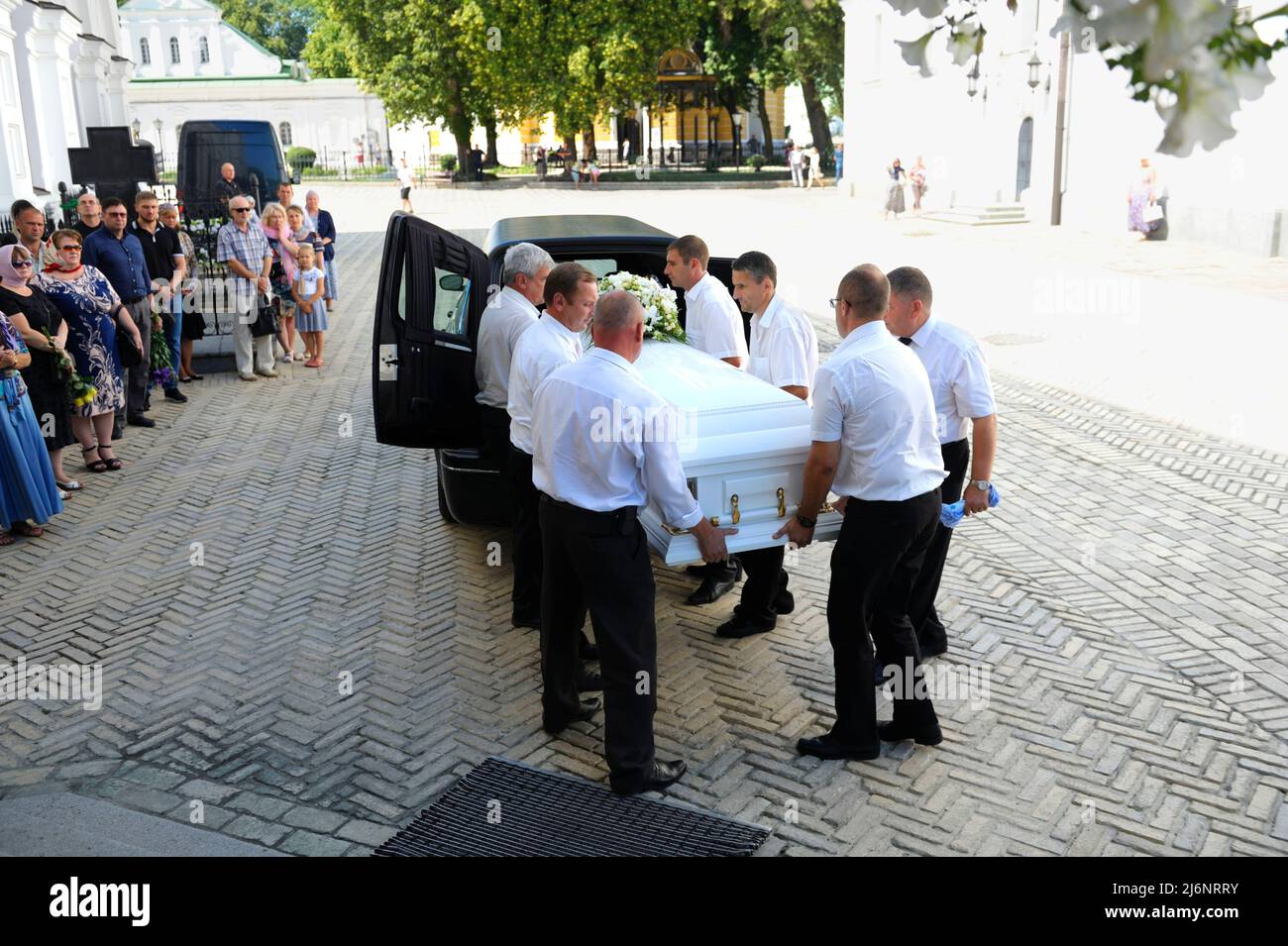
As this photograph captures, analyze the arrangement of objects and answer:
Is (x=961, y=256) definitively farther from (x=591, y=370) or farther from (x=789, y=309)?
(x=591, y=370)

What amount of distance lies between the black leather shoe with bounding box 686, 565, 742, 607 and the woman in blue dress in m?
4.63

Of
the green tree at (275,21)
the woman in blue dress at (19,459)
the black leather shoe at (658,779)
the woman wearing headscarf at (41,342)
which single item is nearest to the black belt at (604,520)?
the black leather shoe at (658,779)

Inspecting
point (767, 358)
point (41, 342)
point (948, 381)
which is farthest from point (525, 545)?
point (41, 342)

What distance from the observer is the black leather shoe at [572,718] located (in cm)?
517

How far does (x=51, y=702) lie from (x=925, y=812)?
417 centimetres

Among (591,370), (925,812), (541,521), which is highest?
(591,370)

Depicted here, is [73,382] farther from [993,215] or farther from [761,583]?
[993,215]

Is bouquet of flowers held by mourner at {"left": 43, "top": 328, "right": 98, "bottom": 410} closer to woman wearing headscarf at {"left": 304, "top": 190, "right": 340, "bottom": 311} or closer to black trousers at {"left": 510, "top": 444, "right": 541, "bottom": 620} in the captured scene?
black trousers at {"left": 510, "top": 444, "right": 541, "bottom": 620}

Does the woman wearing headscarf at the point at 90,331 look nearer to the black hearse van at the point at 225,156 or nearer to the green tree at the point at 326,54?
the black hearse van at the point at 225,156

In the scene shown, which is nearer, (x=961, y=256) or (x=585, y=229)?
(x=585, y=229)

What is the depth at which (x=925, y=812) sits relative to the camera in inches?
175

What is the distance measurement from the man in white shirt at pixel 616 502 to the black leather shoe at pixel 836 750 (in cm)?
60

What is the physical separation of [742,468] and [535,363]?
113cm
